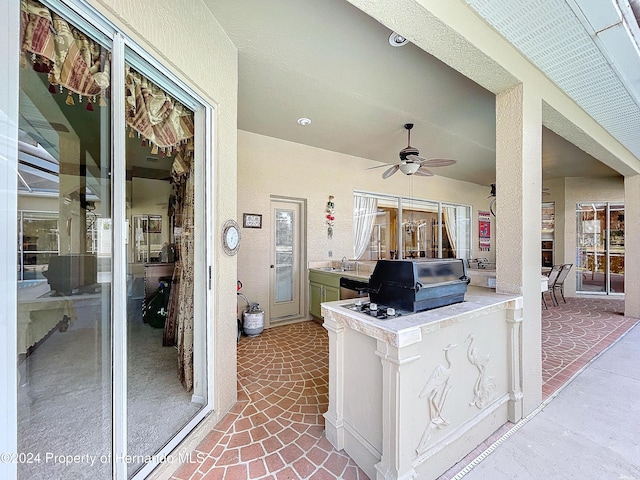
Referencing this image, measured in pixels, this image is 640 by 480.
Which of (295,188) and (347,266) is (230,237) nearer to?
(295,188)

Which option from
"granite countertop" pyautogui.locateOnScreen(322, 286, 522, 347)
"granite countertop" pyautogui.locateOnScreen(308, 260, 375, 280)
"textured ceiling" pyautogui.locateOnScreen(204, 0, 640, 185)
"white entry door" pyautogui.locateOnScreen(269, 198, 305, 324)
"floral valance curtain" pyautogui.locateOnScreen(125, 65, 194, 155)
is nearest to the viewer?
"granite countertop" pyautogui.locateOnScreen(322, 286, 522, 347)

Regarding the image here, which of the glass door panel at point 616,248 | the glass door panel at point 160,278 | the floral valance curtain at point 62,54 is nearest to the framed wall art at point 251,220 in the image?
the glass door panel at point 160,278

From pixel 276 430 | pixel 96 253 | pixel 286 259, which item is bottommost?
pixel 276 430

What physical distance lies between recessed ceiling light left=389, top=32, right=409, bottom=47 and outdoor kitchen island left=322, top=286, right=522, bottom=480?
1.95 metres

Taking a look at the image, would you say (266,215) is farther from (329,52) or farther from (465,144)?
(465,144)

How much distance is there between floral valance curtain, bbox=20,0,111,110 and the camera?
956 millimetres

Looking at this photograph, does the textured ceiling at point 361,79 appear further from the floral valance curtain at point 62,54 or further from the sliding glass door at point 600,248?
the sliding glass door at point 600,248

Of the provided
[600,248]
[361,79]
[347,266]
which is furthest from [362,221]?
[600,248]

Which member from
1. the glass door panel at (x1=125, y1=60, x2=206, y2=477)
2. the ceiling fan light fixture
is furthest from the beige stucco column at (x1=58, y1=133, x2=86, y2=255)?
the ceiling fan light fixture

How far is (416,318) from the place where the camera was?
1.39 metres

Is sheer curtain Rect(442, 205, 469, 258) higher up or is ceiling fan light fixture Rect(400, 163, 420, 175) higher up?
ceiling fan light fixture Rect(400, 163, 420, 175)

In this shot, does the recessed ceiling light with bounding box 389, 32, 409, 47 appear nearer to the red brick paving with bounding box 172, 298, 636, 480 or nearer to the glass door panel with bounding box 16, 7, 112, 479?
the glass door panel with bounding box 16, 7, 112, 479

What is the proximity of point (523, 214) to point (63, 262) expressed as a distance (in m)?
3.68

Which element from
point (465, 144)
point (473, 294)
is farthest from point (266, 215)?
point (465, 144)
